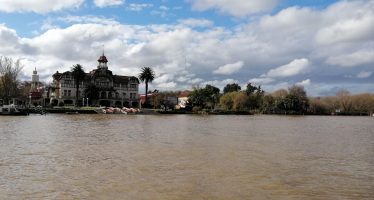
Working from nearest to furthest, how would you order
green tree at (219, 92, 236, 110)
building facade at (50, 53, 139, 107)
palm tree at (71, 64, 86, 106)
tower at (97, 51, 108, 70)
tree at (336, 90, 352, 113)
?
palm tree at (71, 64, 86, 106) < building facade at (50, 53, 139, 107) < tower at (97, 51, 108, 70) < green tree at (219, 92, 236, 110) < tree at (336, 90, 352, 113)

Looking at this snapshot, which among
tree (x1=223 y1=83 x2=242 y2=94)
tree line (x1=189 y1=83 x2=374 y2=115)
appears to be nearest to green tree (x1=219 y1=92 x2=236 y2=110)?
tree line (x1=189 y1=83 x2=374 y2=115)

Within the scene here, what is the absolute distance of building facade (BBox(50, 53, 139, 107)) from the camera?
120631 millimetres

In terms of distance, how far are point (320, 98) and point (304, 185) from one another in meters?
182

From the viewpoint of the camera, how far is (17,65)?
342ft

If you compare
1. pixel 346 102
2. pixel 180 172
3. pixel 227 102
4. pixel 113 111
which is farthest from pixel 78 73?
pixel 346 102

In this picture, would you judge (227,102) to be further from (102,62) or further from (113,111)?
(113,111)

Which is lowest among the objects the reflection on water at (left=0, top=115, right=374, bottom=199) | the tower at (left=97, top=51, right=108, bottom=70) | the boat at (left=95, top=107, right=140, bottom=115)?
the reflection on water at (left=0, top=115, right=374, bottom=199)

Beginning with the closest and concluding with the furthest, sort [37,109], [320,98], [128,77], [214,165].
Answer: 1. [214,165]
2. [37,109]
3. [128,77]
4. [320,98]

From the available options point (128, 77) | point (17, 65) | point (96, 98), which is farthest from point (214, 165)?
point (128, 77)

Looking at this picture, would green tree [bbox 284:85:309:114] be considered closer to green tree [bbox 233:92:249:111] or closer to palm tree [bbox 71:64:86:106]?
green tree [bbox 233:92:249:111]

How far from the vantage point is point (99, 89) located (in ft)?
405

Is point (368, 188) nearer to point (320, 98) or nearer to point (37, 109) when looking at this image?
point (37, 109)

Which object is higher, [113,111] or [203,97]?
[203,97]

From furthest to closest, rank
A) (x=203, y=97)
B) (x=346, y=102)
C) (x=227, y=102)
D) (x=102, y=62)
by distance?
(x=346, y=102) < (x=227, y=102) < (x=203, y=97) < (x=102, y=62)
